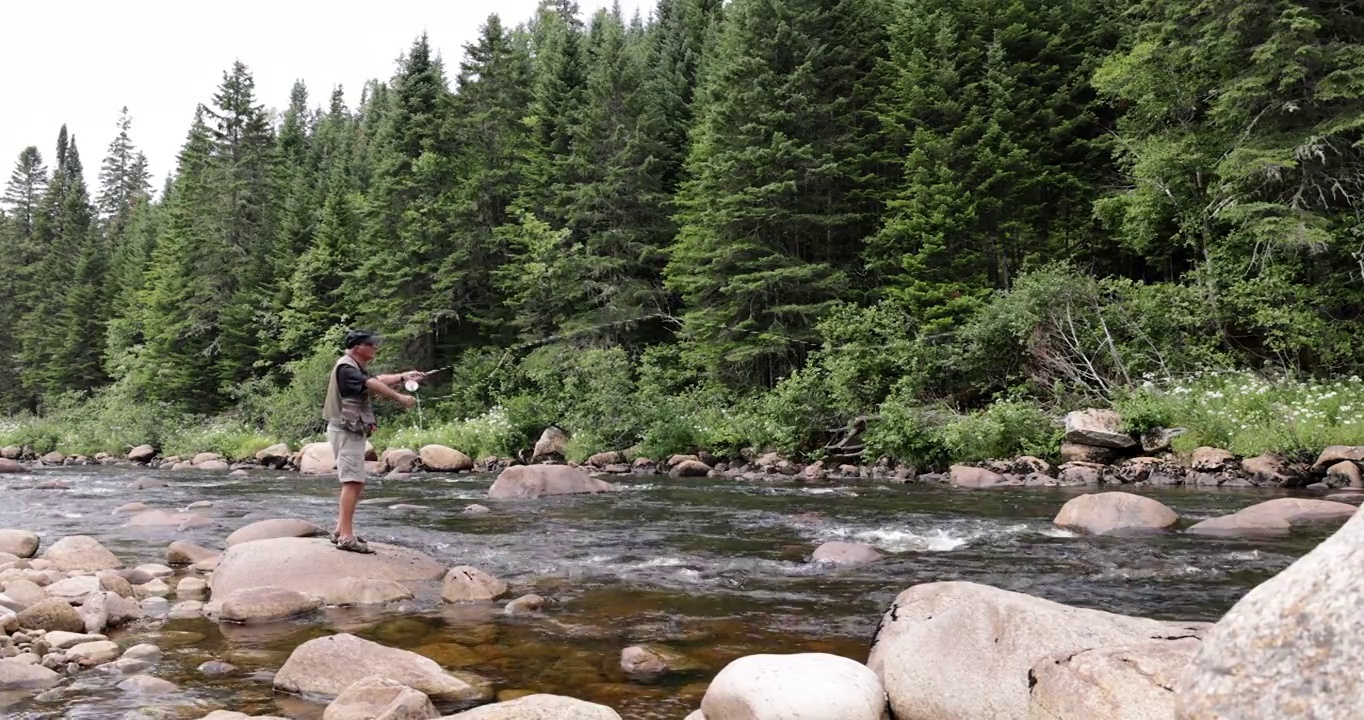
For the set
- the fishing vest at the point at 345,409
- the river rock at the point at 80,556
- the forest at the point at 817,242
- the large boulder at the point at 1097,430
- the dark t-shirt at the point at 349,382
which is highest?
the forest at the point at 817,242

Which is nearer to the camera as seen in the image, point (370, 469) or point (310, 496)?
point (310, 496)

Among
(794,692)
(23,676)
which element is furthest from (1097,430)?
(23,676)

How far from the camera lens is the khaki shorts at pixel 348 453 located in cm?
A: 748

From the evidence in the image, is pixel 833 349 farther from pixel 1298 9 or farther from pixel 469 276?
pixel 469 276

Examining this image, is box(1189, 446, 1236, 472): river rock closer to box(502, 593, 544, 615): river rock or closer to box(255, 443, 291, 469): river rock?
box(502, 593, 544, 615): river rock

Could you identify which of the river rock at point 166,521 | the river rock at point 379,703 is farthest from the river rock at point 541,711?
the river rock at point 166,521

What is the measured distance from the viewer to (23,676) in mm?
4676

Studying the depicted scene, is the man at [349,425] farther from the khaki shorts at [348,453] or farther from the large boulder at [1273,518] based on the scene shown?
the large boulder at [1273,518]

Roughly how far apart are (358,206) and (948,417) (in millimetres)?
26346

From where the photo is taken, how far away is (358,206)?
35.0 metres

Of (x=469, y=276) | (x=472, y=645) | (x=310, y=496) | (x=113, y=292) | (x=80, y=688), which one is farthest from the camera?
(x=113, y=292)

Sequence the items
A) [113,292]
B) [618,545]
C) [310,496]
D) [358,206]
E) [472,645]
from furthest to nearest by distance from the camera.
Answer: [113,292]
[358,206]
[310,496]
[618,545]
[472,645]

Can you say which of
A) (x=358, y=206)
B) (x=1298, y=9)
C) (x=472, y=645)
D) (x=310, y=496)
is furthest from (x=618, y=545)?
(x=358, y=206)

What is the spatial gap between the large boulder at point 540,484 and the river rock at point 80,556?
6709mm
